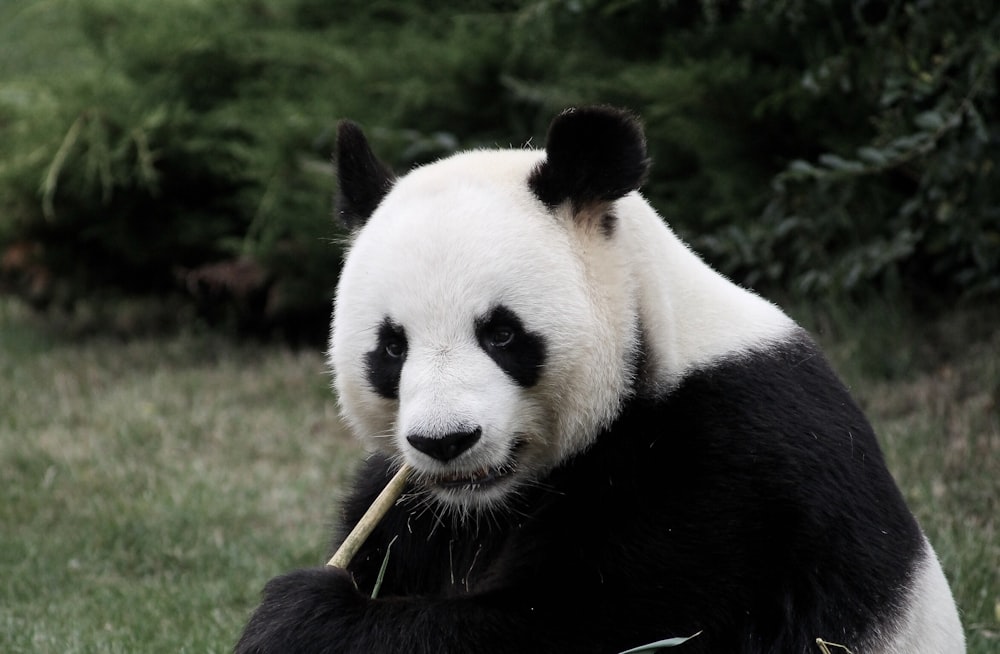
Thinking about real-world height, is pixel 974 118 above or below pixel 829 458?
above

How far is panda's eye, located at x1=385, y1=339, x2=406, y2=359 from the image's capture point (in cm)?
303

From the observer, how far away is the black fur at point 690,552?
116 inches

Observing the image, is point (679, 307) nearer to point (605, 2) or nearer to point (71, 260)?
point (605, 2)

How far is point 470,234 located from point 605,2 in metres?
5.01

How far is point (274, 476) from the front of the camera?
6.35 m

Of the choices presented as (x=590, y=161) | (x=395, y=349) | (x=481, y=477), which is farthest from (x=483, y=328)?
(x=590, y=161)

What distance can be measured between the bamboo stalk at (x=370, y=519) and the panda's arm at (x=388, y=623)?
0.12 meters

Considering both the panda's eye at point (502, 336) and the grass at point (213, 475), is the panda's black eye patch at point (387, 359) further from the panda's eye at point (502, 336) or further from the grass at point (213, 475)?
the grass at point (213, 475)

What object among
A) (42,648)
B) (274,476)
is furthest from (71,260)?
(42,648)

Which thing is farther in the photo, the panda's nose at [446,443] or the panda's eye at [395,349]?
the panda's eye at [395,349]

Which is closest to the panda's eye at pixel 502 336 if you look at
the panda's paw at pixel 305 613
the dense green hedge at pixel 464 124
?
the panda's paw at pixel 305 613

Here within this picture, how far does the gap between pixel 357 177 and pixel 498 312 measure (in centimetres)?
68

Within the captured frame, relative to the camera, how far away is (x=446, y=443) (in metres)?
2.80

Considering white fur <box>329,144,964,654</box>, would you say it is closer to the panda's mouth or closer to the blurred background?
the panda's mouth
